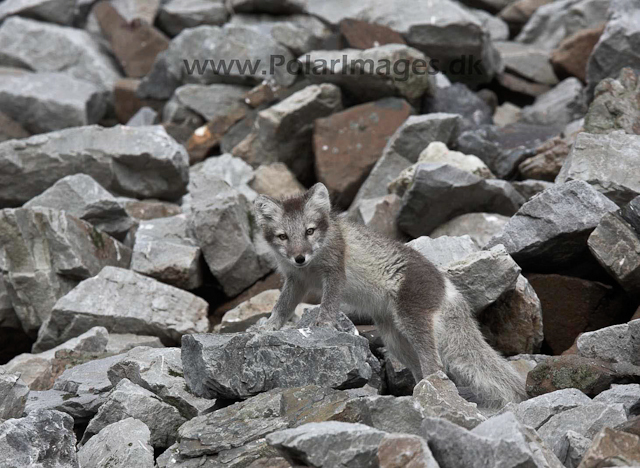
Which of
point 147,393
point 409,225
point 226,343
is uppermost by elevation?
point 226,343

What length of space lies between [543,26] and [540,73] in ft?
5.45

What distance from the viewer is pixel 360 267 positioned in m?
6.75

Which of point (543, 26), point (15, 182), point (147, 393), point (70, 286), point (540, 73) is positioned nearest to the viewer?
point (147, 393)

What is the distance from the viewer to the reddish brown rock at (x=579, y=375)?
565 centimetres

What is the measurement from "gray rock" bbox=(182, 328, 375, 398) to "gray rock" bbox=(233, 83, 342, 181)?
6.70 meters

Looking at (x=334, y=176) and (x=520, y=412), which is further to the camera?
(x=334, y=176)

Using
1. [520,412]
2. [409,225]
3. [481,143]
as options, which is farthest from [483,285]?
[481,143]

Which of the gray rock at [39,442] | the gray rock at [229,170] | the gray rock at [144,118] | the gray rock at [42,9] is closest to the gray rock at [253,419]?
the gray rock at [39,442]

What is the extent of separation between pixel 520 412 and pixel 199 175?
672 centimetres

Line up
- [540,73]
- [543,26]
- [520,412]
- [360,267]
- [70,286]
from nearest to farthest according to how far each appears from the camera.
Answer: [520,412] < [360,267] < [70,286] < [540,73] < [543,26]

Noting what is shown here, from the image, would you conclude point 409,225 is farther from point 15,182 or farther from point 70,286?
point 15,182

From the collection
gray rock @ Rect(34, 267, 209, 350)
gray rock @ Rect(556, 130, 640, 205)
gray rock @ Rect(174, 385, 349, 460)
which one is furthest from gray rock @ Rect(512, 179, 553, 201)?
gray rock @ Rect(174, 385, 349, 460)

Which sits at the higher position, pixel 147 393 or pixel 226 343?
pixel 226 343

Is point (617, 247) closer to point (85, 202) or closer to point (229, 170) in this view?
point (85, 202)
